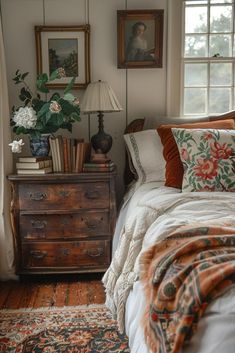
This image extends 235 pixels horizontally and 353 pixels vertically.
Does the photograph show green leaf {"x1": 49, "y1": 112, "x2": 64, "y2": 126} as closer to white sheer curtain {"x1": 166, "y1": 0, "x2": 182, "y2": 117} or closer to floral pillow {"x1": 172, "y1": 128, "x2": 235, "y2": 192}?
floral pillow {"x1": 172, "y1": 128, "x2": 235, "y2": 192}

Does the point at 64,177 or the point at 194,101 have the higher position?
the point at 194,101

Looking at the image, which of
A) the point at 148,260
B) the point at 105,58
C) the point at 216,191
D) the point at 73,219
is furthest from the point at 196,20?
the point at 148,260

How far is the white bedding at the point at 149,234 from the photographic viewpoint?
4.08 feet

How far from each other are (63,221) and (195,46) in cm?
178

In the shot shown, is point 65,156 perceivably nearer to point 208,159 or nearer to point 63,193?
point 63,193

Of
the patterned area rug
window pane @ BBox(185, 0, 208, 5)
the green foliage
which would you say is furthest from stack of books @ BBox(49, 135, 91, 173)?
window pane @ BBox(185, 0, 208, 5)

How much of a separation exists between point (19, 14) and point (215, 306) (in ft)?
8.85

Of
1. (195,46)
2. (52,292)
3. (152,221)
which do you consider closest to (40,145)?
(52,292)

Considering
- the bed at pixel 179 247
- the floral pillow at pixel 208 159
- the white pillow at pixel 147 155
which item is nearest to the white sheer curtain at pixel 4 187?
the bed at pixel 179 247

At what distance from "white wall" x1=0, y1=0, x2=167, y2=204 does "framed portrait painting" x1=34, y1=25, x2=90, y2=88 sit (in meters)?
0.06

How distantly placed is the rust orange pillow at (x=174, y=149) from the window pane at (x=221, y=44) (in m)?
→ 0.73

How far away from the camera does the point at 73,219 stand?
254 cm

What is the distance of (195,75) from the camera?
118 inches

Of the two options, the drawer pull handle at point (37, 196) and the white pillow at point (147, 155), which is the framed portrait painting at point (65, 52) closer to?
the white pillow at point (147, 155)
